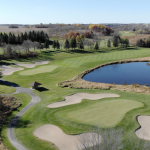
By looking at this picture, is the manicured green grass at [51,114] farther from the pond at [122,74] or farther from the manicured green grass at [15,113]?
the pond at [122,74]

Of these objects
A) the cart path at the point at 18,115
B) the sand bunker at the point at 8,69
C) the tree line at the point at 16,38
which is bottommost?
the cart path at the point at 18,115

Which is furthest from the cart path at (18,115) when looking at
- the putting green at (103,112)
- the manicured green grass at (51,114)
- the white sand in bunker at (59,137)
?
the putting green at (103,112)

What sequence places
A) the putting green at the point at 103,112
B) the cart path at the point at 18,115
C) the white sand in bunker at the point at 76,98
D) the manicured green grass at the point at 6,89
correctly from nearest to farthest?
the cart path at the point at 18,115, the putting green at the point at 103,112, the white sand in bunker at the point at 76,98, the manicured green grass at the point at 6,89

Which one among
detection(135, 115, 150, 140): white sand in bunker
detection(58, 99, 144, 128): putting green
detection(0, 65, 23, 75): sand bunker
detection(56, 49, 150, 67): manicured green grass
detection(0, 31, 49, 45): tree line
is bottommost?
detection(135, 115, 150, 140): white sand in bunker

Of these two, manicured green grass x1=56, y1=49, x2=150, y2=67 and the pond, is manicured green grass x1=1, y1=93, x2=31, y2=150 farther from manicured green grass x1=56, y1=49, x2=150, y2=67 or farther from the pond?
manicured green grass x1=56, y1=49, x2=150, y2=67

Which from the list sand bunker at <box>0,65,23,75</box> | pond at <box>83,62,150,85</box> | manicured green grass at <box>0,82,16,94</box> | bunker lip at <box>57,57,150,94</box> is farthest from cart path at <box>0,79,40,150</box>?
pond at <box>83,62,150,85</box>

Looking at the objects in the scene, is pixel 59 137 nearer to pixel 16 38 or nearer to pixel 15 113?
pixel 15 113

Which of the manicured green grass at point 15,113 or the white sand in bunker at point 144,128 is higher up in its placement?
the white sand in bunker at point 144,128
